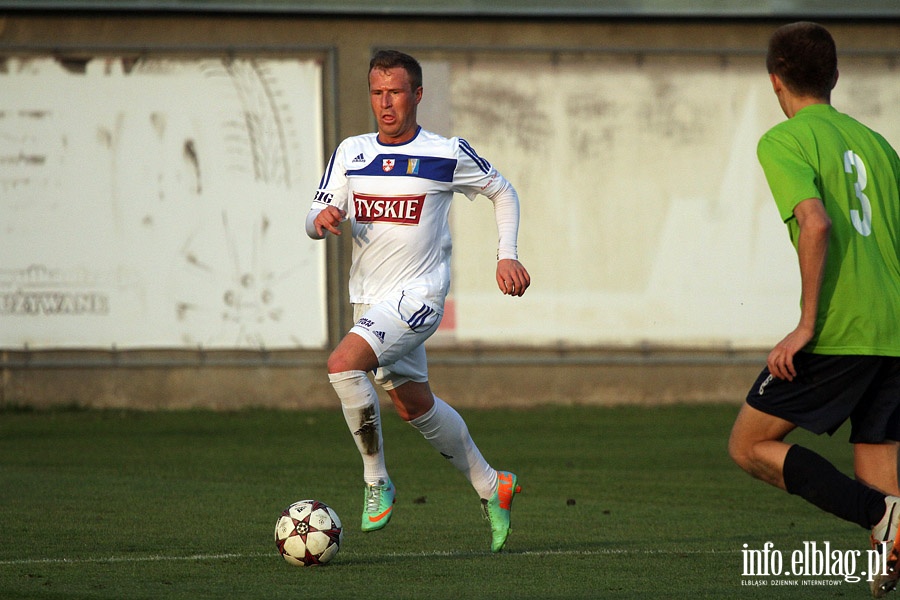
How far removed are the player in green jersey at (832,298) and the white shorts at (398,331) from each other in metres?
1.95

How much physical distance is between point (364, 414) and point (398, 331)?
0.42 m

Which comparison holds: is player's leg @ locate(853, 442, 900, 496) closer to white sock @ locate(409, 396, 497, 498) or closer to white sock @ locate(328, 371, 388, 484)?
white sock @ locate(409, 396, 497, 498)

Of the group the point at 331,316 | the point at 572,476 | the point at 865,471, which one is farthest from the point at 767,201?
the point at 865,471

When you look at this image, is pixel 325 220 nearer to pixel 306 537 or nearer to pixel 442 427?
pixel 442 427

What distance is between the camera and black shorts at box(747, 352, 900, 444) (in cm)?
504

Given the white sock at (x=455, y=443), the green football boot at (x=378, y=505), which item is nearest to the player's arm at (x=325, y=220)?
the white sock at (x=455, y=443)

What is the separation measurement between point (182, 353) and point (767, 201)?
21.3 feet

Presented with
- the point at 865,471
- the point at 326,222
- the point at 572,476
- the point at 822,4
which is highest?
the point at 822,4

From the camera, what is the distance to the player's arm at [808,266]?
4.83 m

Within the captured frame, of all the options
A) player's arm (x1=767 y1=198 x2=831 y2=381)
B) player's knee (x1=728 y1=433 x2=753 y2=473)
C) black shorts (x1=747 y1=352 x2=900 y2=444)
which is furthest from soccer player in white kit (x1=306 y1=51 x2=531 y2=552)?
player's arm (x1=767 y1=198 x2=831 y2=381)

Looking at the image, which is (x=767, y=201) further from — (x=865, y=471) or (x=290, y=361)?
(x=865, y=471)

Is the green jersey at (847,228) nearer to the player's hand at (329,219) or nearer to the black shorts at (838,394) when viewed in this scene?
the black shorts at (838,394)

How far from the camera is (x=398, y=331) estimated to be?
21.5ft

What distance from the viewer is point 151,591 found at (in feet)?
18.0
